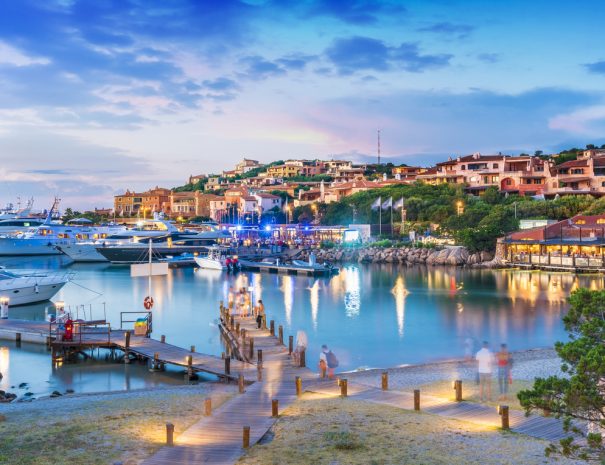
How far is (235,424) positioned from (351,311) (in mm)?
28878

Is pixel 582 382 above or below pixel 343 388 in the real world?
above

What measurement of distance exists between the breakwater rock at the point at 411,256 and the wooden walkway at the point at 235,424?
56245 mm

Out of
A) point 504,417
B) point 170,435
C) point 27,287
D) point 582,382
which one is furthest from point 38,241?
point 582,382

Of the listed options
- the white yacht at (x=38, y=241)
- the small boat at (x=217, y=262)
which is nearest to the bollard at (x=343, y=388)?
the small boat at (x=217, y=262)

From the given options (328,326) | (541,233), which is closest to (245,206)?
(541,233)

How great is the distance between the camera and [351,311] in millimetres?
43781

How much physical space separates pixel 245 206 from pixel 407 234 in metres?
60.1

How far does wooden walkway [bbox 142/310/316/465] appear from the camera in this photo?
13.2 m

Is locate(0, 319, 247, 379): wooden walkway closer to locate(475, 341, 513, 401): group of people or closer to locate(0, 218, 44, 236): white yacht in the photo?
locate(475, 341, 513, 401): group of people

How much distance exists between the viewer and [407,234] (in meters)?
95.5

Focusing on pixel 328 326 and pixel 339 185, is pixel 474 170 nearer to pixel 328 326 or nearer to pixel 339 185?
pixel 339 185

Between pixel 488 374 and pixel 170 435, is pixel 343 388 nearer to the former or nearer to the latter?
pixel 488 374

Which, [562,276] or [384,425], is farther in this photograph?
[562,276]

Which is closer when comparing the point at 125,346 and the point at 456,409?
the point at 456,409
